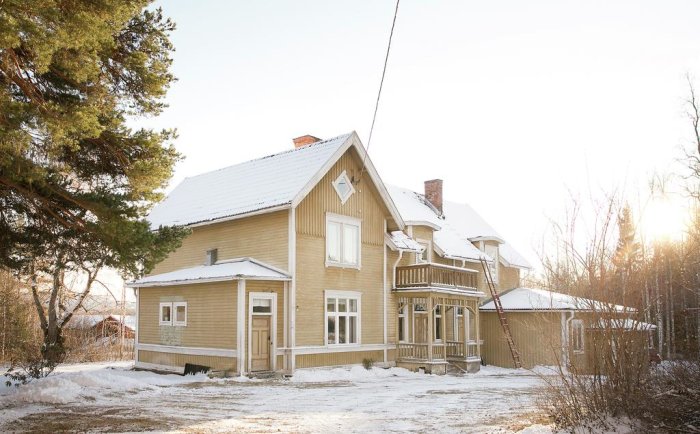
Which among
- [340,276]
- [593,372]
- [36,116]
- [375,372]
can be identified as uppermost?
[36,116]

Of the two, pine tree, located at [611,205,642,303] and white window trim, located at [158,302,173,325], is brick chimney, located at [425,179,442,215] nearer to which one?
white window trim, located at [158,302,173,325]

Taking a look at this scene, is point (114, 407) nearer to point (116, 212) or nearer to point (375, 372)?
point (116, 212)

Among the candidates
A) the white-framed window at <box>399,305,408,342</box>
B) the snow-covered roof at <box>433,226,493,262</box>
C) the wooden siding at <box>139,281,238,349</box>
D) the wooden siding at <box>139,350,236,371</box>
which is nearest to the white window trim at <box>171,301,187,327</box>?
the wooden siding at <box>139,281,238,349</box>

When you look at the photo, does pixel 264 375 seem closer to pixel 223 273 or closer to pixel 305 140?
pixel 223 273

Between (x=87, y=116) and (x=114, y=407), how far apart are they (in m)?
6.77

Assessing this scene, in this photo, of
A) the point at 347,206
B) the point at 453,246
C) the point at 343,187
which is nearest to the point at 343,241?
the point at 347,206

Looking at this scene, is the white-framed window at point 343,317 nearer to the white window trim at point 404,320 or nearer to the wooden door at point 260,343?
the wooden door at point 260,343

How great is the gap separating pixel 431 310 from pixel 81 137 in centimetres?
1662

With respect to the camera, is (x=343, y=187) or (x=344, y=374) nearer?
(x=344, y=374)

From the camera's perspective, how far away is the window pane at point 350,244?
24.6 m

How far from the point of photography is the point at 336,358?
23.5 meters

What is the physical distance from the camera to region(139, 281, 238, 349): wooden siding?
70.8 ft

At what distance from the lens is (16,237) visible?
1354 centimetres

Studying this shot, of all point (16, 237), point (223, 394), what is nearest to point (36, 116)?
point (16, 237)
